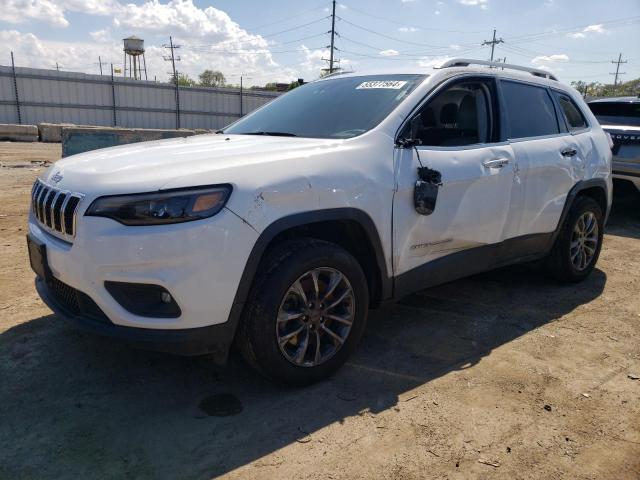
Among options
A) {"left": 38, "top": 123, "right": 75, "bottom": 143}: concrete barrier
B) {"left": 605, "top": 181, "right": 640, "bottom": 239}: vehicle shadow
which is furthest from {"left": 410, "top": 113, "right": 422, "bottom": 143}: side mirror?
{"left": 38, "top": 123, "right": 75, "bottom": 143}: concrete barrier

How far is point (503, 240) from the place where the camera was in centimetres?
381

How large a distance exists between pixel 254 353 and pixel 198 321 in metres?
0.37

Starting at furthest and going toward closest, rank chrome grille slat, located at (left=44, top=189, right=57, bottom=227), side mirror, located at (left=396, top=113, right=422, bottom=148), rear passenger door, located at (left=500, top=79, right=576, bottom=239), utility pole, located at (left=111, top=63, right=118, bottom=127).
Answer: utility pole, located at (left=111, top=63, right=118, bottom=127) < rear passenger door, located at (left=500, top=79, right=576, bottom=239) < side mirror, located at (left=396, top=113, right=422, bottom=148) < chrome grille slat, located at (left=44, top=189, right=57, bottom=227)

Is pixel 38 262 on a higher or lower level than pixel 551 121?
lower

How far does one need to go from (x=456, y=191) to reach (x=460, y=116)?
0.76 metres

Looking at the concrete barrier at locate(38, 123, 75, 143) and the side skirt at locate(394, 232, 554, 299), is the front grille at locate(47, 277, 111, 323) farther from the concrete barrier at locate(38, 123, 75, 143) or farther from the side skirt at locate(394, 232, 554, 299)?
the concrete barrier at locate(38, 123, 75, 143)

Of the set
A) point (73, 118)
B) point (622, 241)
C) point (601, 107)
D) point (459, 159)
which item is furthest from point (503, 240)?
point (73, 118)

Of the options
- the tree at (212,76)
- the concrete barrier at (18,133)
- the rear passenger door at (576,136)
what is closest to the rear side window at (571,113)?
the rear passenger door at (576,136)

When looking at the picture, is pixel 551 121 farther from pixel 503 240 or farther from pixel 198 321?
pixel 198 321

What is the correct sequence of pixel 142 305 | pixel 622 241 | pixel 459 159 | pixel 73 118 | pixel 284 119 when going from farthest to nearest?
1. pixel 73 118
2. pixel 622 241
3. pixel 284 119
4. pixel 459 159
5. pixel 142 305

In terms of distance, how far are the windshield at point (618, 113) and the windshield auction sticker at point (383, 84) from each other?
566 cm

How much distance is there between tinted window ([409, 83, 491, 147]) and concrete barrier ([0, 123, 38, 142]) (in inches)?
807

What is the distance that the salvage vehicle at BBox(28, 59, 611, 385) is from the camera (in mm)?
2318

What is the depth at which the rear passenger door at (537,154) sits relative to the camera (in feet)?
12.7
